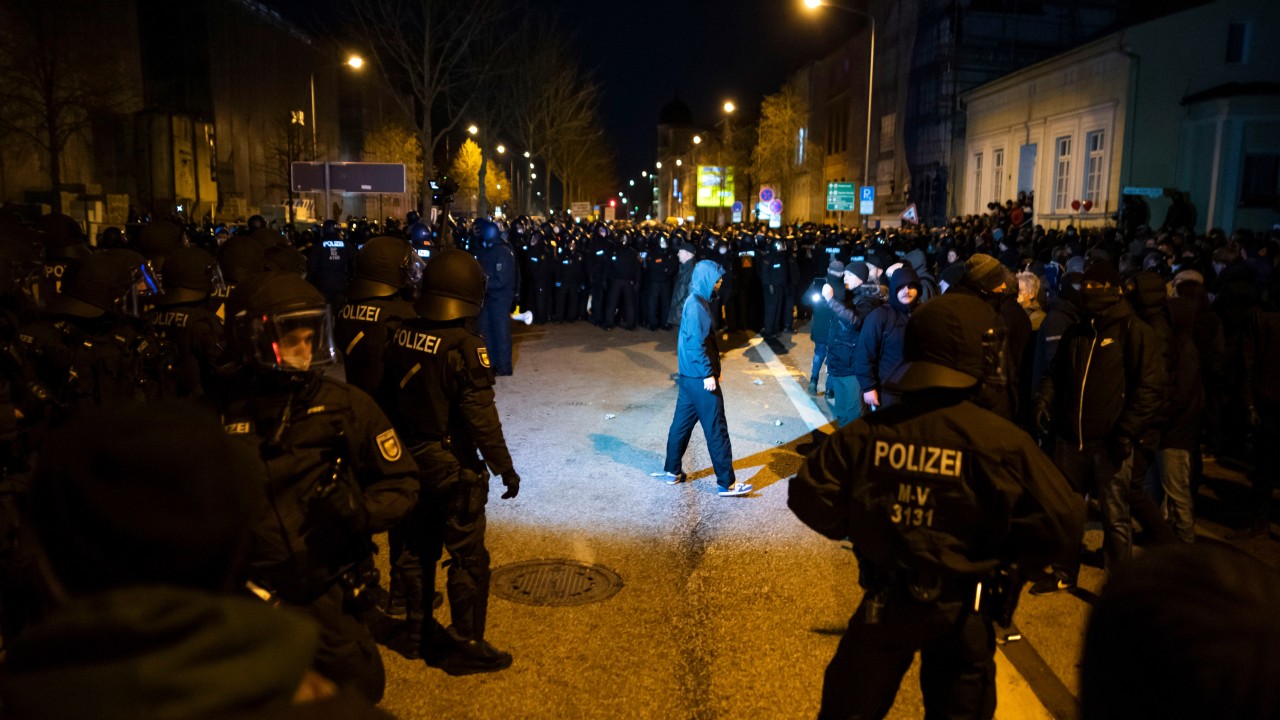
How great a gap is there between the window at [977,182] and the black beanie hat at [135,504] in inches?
1571

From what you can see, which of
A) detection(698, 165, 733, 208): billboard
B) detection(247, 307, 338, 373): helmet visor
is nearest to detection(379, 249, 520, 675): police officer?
detection(247, 307, 338, 373): helmet visor

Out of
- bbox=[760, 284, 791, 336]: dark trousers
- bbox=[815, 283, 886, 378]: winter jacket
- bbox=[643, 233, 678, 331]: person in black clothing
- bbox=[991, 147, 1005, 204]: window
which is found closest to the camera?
bbox=[815, 283, 886, 378]: winter jacket

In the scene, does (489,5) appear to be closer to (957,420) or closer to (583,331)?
(583,331)

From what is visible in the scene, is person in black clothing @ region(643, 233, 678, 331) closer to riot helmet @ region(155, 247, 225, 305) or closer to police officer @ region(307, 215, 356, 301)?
police officer @ region(307, 215, 356, 301)

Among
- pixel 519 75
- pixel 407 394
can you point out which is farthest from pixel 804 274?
pixel 519 75

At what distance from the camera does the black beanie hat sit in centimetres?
156

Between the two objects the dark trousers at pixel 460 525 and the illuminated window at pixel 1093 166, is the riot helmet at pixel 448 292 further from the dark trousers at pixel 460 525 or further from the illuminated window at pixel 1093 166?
the illuminated window at pixel 1093 166

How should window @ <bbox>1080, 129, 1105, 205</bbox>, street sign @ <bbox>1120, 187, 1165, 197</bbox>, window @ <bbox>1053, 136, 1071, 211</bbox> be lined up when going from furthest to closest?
window @ <bbox>1053, 136, 1071, 211</bbox>, window @ <bbox>1080, 129, 1105, 205</bbox>, street sign @ <bbox>1120, 187, 1165, 197</bbox>

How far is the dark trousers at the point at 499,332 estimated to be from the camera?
41.2ft

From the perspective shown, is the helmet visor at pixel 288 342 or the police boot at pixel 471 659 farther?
the police boot at pixel 471 659

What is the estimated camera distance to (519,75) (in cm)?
4266

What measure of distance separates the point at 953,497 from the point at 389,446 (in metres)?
2.01

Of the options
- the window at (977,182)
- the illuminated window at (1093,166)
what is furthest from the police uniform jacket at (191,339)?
the window at (977,182)

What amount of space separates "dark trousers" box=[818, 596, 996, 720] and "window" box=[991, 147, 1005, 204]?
1413 inches
